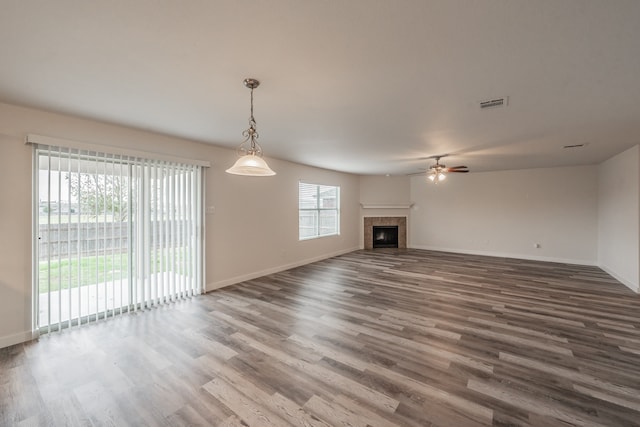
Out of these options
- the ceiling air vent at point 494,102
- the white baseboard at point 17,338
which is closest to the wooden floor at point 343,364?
the white baseboard at point 17,338

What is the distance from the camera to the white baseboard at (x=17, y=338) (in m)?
2.70

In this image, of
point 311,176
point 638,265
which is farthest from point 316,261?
point 638,265

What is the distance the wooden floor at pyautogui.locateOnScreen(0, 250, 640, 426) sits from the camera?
1840 millimetres

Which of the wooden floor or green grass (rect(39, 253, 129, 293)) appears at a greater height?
green grass (rect(39, 253, 129, 293))

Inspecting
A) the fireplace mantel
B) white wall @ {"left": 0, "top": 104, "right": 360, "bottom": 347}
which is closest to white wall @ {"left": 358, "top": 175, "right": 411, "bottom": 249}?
the fireplace mantel

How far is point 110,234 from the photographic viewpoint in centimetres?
338

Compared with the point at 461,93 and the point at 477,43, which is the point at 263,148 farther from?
the point at 477,43

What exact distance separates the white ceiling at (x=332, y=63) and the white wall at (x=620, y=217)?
1804 mm

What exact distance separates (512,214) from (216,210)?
7.64m

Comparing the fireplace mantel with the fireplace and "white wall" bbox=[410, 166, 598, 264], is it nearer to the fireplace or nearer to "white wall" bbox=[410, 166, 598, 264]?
"white wall" bbox=[410, 166, 598, 264]

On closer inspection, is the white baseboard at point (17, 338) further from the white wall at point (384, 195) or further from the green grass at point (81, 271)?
the white wall at point (384, 195)

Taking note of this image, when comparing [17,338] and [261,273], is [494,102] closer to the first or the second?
[261,273]

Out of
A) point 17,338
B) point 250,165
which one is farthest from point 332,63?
point 17,338

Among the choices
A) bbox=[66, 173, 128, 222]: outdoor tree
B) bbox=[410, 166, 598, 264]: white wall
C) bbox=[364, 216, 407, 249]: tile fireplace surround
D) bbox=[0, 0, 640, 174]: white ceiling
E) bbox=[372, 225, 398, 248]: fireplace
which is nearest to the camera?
bbox=[0, 0, 640, 174]: white ceiling
